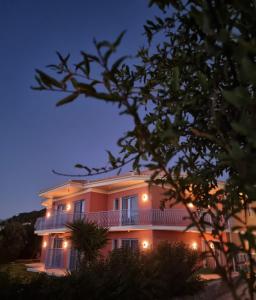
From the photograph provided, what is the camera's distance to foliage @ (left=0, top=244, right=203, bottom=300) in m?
6.51

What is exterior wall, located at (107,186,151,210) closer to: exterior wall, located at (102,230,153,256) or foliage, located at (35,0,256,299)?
exterior wall, located at (102,230,153,256)

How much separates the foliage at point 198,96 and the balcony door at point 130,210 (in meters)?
15.1

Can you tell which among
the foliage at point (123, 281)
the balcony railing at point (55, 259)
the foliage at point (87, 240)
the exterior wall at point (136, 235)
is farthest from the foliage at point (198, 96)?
the balcony railing at point (55, 259)

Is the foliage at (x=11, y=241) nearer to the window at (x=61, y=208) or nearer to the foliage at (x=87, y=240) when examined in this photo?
the window at (x=61, y=208)

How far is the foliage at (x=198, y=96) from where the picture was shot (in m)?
0.91

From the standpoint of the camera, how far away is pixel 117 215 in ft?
59.3

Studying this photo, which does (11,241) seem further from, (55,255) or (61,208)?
(55,255)

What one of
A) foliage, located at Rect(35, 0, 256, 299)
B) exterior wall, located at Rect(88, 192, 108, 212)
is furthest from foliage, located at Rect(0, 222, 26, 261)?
foliage, located at Rect(35, 0, 256, 299)

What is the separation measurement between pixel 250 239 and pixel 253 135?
36 cm

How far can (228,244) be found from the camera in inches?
36.7

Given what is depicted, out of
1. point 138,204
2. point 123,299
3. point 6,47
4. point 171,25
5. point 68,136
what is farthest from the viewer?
point 68,136

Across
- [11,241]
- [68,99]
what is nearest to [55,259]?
[11,241]

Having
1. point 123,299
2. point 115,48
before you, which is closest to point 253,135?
point 115,48

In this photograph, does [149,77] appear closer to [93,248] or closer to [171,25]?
[171,25]
